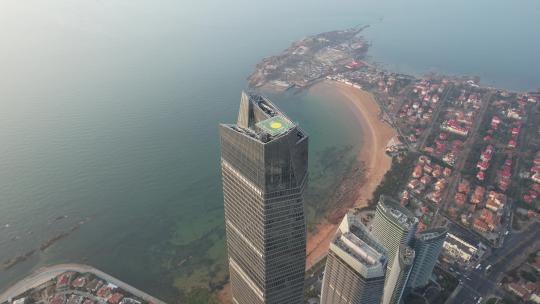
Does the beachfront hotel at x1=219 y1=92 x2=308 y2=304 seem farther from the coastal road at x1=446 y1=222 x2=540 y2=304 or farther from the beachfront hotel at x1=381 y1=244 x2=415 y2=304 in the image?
the coastal road at x1=446 y1=222 x2=540 y2=304

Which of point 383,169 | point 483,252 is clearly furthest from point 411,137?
point 483,252

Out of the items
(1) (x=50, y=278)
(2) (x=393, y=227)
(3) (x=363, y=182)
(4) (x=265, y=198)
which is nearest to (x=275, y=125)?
(4) (x=265, y=198)

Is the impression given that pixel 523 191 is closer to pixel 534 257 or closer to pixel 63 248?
pixel 534 257

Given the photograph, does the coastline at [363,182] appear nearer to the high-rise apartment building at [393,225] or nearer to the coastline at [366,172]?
the coastline at [366,172]

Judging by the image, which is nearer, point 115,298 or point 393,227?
point 393,227

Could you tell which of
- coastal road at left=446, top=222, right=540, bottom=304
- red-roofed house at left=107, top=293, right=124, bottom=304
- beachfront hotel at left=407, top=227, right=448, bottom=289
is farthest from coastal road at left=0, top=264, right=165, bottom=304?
coastal road at left=446, top=222, right=540, bottom=304

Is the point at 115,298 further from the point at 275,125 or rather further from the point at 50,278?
the point at 275,125
